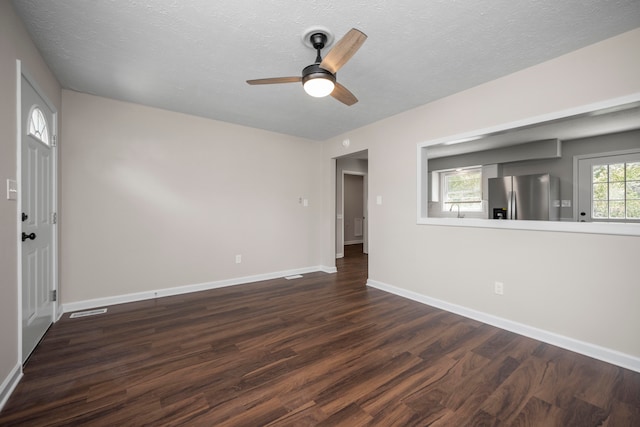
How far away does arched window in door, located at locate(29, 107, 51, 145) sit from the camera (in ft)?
7.30

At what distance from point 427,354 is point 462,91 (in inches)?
108

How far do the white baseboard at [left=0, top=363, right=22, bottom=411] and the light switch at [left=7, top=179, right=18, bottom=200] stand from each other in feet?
3.76

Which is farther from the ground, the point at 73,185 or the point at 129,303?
the point at 73,185

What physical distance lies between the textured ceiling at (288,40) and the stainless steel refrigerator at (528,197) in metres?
3.07

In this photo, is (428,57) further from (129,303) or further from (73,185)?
(129,303)

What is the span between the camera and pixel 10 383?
170cm

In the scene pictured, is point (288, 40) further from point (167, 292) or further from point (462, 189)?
point (462, 189)

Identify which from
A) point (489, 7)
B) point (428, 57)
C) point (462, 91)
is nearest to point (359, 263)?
point (462, 91)

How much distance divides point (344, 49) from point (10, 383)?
3.03 metres

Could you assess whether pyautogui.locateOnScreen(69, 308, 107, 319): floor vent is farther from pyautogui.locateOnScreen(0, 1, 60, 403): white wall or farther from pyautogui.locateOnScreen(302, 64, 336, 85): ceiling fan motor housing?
pyautogui.locateOnScreen(302, 64, 336, 85): ceiling fan motor housing

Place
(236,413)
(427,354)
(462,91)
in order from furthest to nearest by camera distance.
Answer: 1. (462,91)
2. (427,354)
3. (236,413)

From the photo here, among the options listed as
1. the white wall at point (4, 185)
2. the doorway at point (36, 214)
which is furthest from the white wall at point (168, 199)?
the white wall at point (4, 185)

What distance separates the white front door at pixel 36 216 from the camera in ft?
6.78

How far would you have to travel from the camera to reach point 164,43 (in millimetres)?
2131
